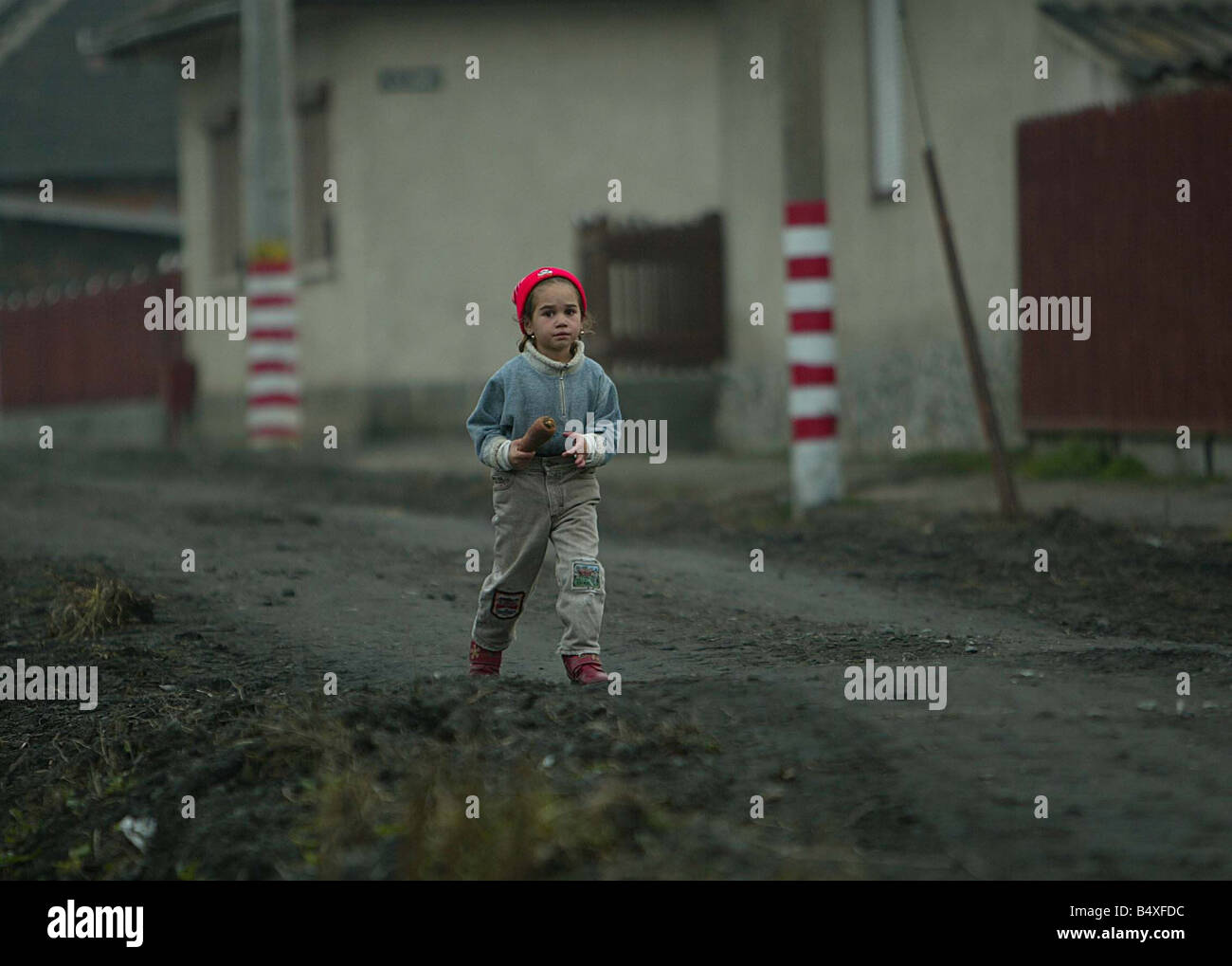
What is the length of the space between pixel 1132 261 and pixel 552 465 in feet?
21.3

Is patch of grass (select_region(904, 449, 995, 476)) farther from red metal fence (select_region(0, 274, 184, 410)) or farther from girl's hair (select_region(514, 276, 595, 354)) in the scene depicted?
red metal fence (select_region(0, 274, 184, 410))

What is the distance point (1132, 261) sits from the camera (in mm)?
11164

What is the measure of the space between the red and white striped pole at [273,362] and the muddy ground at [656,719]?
24.6ft

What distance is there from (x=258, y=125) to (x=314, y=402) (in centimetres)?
346

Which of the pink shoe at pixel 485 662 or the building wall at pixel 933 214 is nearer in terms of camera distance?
the pink shoe at pixel 485 662

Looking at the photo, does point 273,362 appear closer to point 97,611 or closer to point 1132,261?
point 1132,261

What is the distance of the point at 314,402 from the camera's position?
61.5 ft

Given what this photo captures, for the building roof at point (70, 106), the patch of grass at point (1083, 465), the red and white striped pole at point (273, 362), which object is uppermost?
the building roof at point (70, 106)

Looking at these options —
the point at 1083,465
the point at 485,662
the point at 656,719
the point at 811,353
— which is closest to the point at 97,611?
the point at 485,662

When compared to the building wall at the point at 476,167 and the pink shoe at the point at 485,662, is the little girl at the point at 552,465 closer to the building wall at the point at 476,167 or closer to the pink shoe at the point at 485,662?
the pink shoe at the point at 485,662

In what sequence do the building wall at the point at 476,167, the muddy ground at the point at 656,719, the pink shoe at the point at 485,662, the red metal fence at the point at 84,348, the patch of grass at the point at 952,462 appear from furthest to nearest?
the red metal fence at the point at 84,348, the building wall at the point at 476,167, the patch of grass at the point at 952,462, the pink shoe at the point at 485,662, the muddy ground at the point at 656,719

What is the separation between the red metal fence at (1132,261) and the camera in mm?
10523

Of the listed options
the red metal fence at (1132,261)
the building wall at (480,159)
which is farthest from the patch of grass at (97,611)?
the building wall at (480,159)
